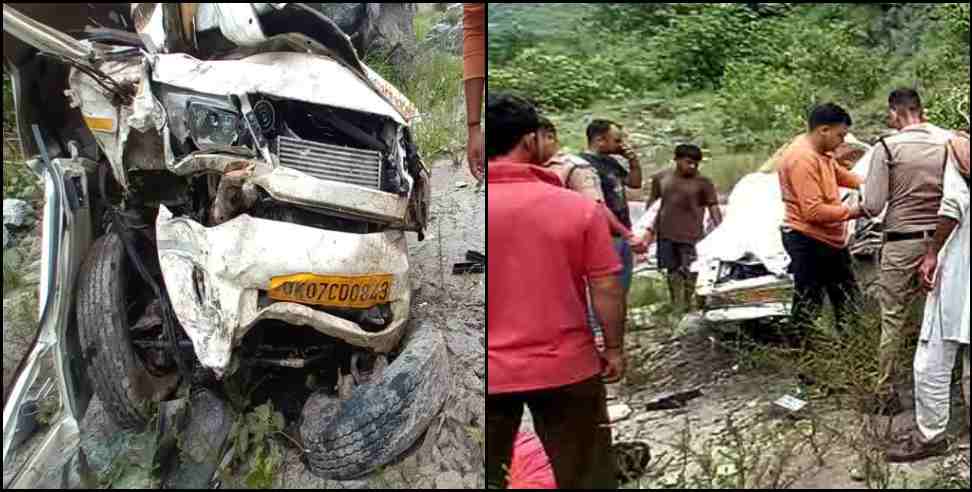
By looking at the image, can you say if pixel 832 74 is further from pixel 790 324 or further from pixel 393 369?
pixel 393 369

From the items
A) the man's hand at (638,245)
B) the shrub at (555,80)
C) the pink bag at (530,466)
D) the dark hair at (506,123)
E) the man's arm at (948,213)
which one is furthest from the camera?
the man's hand at (638,245)

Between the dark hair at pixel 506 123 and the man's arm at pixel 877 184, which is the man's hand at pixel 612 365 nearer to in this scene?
the dark hair at pixel 506 123

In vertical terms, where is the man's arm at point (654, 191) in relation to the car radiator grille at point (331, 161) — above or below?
below

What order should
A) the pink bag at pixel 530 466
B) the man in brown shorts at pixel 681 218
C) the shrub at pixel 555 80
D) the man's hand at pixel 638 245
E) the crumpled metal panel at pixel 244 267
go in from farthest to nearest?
the man in brown shorts at pixel 681 218, the man's hand at pixel 638 245, the shrub at pixel 555 80, the pink bag at pixel 530 466, the crumpled metal panel at pixel 244 267

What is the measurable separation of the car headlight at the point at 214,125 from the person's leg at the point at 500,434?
103 centimetres

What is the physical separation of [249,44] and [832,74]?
223 cm

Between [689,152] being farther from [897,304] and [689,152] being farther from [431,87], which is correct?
[431,87]

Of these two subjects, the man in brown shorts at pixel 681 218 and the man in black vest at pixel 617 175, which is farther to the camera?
the man in brown shorts at pixel 681 218

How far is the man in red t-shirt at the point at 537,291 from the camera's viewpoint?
122 inches

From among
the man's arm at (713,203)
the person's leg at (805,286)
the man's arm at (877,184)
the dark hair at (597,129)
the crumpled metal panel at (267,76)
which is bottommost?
the person's leg at (805,286)

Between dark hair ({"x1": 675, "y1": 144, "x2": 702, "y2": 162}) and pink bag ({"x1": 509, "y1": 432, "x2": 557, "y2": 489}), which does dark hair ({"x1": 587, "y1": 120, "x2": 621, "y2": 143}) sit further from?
pink bag ({"x1": 509, "y1": 432, "x2": 557, "y2": 489})

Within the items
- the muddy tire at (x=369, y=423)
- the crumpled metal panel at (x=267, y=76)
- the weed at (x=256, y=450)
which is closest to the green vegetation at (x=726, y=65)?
the crumpled metal panel at (x=267, y=76)

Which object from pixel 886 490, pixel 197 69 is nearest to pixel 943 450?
pixel 886 490

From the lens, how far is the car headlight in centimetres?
306
